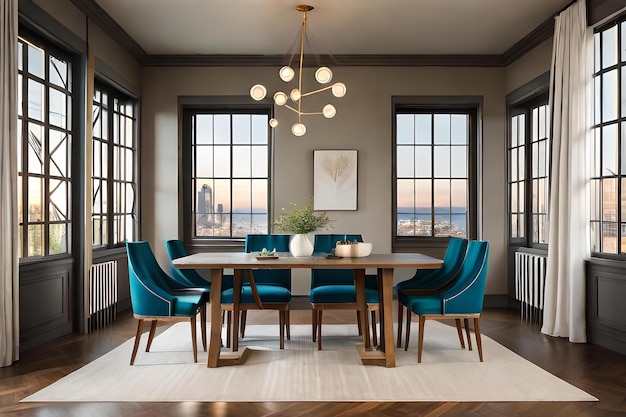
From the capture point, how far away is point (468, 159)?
7441mm

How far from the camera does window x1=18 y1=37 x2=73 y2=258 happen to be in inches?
187

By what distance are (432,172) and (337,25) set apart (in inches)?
95.2

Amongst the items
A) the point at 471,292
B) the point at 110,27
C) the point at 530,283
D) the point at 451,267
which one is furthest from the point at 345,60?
the point at 471,292

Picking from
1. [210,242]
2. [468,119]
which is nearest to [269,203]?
[210,242]

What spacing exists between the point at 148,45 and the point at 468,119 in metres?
4.15

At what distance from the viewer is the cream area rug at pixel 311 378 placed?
11.6ft


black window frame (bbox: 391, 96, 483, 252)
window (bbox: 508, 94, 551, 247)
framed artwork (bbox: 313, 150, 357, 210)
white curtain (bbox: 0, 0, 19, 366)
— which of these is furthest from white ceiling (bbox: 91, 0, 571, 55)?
white curtain (bbox: 0, 0, 19, 366)

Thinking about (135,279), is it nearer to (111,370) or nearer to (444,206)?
(111,370)

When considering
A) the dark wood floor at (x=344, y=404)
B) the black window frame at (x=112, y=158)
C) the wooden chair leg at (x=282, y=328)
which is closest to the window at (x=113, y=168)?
the black window frame at (x=112, y=158)

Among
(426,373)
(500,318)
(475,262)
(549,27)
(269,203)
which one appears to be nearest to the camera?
(426,373)

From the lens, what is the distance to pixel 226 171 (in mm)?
7441

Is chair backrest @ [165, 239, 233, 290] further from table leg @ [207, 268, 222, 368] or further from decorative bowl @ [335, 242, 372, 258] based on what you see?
decorative bowl @ [335, 242, 372, 258]

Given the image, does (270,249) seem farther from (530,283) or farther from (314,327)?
(530,283)

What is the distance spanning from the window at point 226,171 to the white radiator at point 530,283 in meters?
3.19
